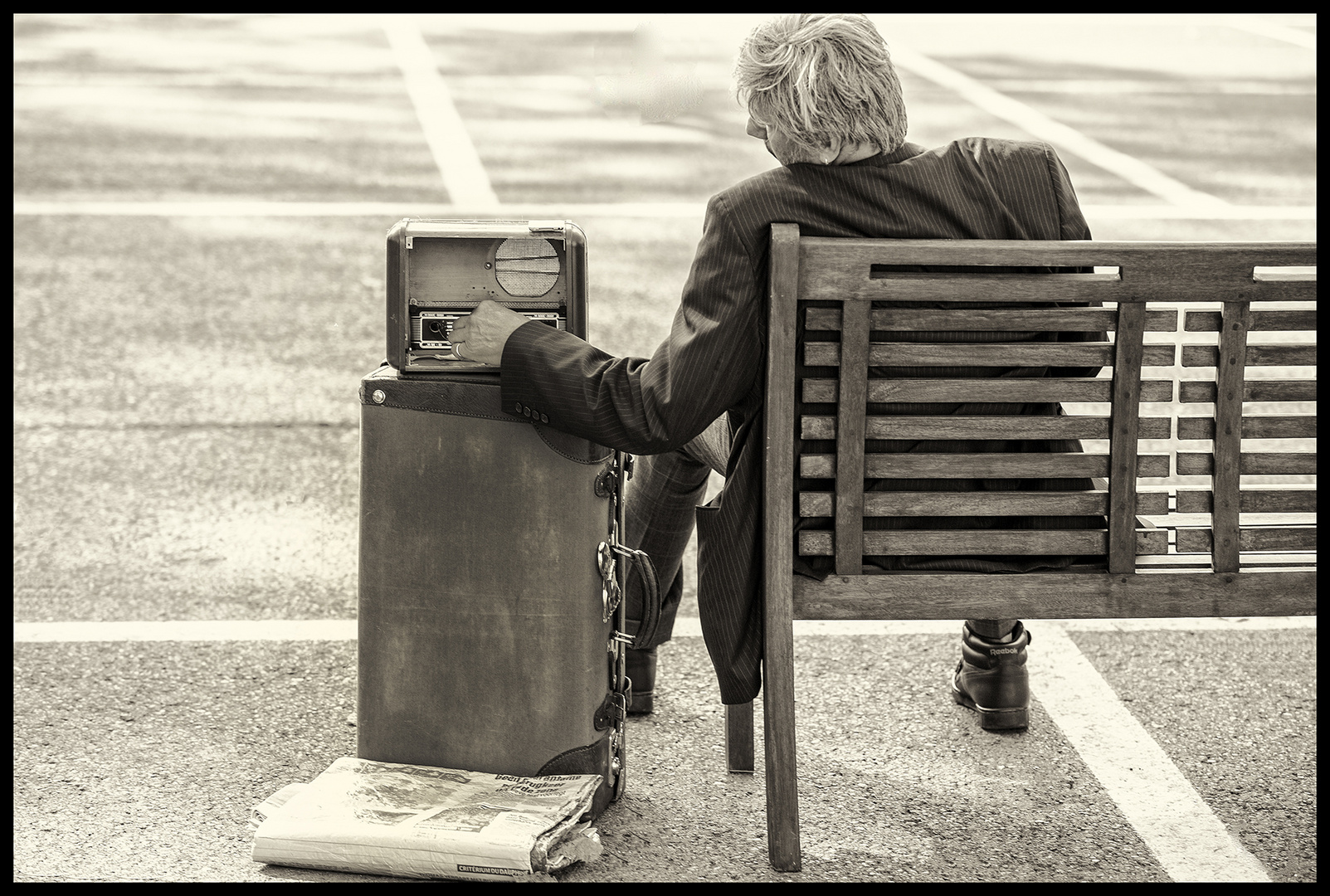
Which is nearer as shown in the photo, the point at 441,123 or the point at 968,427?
the point at 968,427

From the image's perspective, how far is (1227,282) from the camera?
8.69 ft

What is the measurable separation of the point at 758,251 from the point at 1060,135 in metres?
8.56

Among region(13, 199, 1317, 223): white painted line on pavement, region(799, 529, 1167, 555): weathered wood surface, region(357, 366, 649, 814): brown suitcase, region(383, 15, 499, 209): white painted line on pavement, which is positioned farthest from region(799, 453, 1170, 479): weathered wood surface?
region(383, 15, 499, 209): white painted line on pavement

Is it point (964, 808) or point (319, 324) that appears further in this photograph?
point (319, 324)

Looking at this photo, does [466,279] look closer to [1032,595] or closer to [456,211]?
[1032,595]

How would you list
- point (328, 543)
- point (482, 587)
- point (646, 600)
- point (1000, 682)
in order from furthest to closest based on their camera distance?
point (328, 543) → point (1000, 682) → point (646, 600) → point (482, 587)

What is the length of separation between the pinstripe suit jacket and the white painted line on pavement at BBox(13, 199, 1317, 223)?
→ 5356 millimetres

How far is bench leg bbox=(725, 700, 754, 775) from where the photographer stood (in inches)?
124

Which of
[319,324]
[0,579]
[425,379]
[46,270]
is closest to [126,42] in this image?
[46,270]

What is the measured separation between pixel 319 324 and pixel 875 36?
4.08 meters

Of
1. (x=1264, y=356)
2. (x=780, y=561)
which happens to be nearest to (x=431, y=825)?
(x=780, y=561)

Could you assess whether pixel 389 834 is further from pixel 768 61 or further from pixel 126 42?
pixel 126 42

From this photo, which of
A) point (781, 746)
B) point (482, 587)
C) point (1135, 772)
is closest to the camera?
point (781, 746)

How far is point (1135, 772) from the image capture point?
10.4ft
